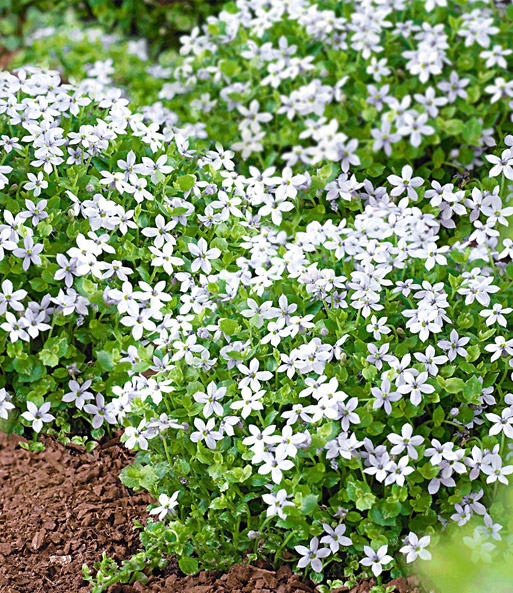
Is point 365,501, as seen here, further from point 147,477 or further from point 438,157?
point 438,157

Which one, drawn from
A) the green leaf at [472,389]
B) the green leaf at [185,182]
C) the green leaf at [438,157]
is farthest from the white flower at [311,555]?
the green leaf at [438,157]

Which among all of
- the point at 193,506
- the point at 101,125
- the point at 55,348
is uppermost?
the point at 101,125

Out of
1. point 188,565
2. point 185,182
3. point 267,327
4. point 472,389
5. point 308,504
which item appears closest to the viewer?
point 308,504

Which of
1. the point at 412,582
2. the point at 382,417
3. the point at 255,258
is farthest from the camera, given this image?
the point at 255,258

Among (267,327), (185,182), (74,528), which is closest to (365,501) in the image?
(267,327)

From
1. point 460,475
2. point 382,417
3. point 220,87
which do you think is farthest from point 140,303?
point 220,87

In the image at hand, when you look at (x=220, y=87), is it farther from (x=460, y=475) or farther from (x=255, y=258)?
(x=460, y=475)
